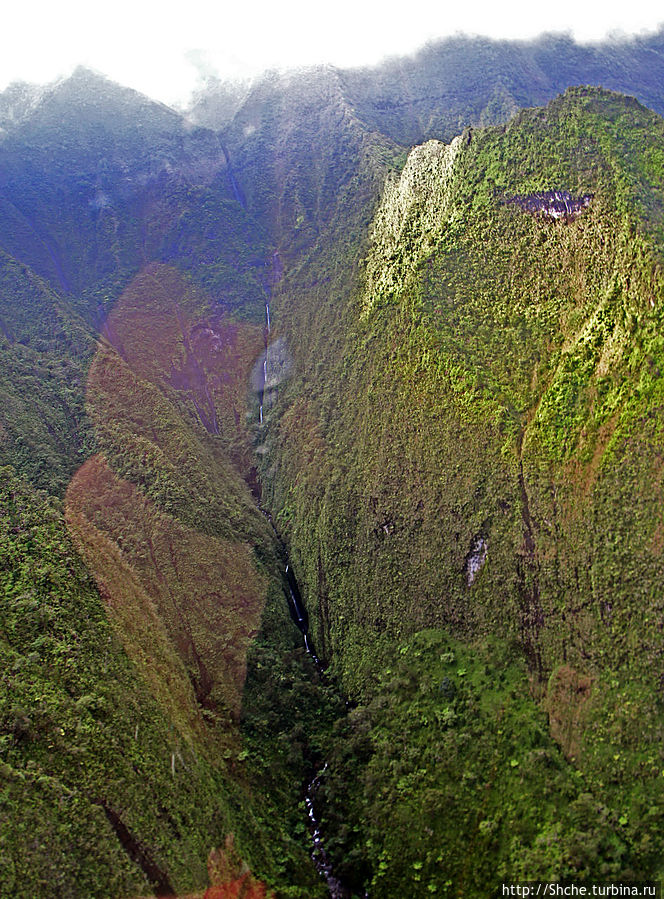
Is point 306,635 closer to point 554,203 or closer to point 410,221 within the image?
point 410,221

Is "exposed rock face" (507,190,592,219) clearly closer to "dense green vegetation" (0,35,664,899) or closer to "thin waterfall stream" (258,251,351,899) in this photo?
"dense green vegetation" (0,35,664,899)

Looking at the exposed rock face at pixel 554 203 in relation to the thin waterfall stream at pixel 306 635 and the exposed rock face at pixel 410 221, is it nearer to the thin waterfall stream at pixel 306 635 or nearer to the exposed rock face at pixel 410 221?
the exposed rock face at pixel 410 221

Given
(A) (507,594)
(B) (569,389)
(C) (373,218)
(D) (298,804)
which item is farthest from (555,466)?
(C) (373,218)

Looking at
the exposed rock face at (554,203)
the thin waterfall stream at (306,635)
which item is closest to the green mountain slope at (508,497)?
the exposed rock face at (554,203)

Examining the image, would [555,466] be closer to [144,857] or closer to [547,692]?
[547,692]

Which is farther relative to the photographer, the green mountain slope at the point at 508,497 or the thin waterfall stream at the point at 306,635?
the thin waterfall stream at the point at 306,635

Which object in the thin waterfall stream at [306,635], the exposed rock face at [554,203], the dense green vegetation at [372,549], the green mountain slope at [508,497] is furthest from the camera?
the exposed rock face at [554,203]

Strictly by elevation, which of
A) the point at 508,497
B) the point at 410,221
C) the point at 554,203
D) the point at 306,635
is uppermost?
the point at 554,203

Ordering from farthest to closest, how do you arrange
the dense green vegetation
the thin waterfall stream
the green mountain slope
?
the thin waterfall stream
the green mountain slope
the dense green vegetation

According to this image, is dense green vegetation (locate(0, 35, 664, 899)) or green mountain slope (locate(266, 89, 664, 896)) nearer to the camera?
dense green vegetation (locate(0, 35, 664, 899))

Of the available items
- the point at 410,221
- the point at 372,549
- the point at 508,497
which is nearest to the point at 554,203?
the point at 410,221

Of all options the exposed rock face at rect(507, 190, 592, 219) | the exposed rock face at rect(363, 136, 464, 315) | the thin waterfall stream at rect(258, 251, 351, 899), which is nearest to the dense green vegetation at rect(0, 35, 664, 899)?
the exposed rock face at rect(507, 190, 592, 219)

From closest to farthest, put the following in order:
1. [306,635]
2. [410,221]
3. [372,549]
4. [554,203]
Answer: [554,203]
[372,549]
[306,635]
[410,221]
